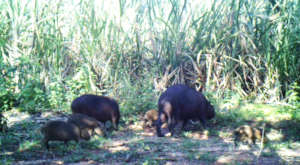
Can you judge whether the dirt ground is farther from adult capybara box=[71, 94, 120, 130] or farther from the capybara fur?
the capybara fur

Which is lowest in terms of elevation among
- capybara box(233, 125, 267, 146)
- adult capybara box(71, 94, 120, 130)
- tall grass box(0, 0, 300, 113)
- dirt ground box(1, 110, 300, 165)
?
dirt ground box(1, 110, 300, 165)

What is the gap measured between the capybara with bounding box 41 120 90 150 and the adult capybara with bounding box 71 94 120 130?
1.17 metres

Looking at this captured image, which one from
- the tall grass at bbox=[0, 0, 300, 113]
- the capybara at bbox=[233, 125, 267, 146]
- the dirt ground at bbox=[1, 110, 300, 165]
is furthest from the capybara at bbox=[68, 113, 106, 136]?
the capybara at bbox=[233, 125, 267, 146]

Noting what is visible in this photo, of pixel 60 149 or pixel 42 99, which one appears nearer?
pixel 60 149

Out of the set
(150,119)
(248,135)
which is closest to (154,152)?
(248,135)

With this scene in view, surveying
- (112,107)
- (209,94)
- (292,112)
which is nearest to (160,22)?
(209,94)

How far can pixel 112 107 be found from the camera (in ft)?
20.0

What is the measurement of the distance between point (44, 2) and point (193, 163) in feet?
20.3

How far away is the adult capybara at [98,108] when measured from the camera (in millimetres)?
6070

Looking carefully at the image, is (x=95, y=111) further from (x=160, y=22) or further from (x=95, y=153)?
(x=160, y=22)

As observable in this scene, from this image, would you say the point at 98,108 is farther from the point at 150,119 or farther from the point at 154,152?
the point at 154,152

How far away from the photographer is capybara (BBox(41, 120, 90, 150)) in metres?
4.60

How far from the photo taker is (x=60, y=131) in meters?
4.66

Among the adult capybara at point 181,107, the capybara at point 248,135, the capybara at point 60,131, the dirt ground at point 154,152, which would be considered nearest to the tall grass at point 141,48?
the adult capybara at point 181,107
